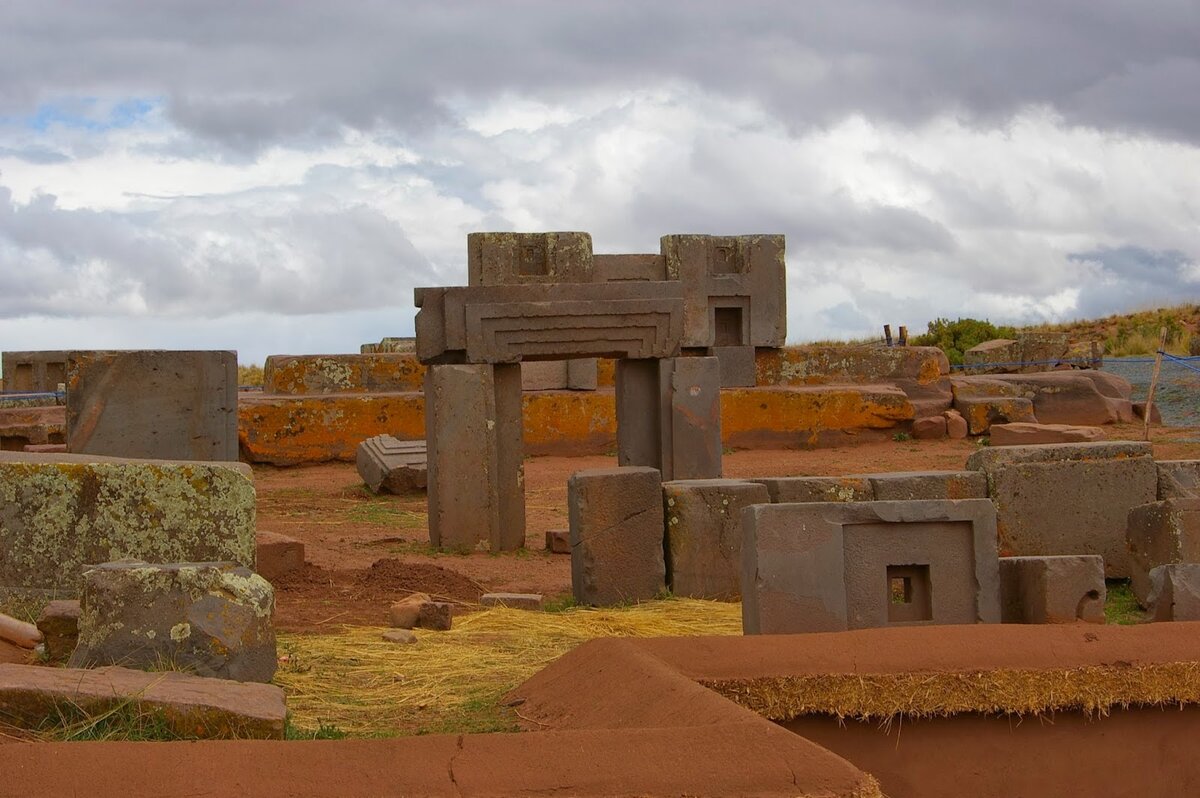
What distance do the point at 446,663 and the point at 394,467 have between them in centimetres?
927

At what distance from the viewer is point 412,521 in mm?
14531

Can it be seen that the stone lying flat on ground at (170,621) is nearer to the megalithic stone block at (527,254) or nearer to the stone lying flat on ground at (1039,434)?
the stone lying flat on ground at (1039,434)

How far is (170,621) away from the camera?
5.89 m

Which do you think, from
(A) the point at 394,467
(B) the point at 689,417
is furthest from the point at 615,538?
(A) the point at 394,467

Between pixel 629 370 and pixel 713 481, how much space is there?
128 inches

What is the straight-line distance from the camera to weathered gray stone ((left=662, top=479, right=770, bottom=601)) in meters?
9.71

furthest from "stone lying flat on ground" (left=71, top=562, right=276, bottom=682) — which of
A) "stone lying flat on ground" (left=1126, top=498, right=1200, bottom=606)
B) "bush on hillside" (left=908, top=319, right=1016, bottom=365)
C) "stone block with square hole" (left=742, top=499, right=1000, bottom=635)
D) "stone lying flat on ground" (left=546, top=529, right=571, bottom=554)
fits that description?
"bush on hillside" (left=908, top=319, right=1016, bottom=365)

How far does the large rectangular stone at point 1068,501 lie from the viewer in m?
10.2

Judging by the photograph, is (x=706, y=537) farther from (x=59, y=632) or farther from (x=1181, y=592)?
(x=59, y=632)

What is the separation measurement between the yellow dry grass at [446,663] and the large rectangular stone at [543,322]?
3.62m

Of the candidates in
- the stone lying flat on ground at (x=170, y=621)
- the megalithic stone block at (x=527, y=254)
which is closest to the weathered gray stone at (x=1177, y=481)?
the stone lying flat on ground at (x=170, y=621)

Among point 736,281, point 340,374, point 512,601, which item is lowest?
point 512,601

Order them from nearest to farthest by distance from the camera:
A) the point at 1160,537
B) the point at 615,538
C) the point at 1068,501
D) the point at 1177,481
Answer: the point at 1160,537 → the point at 615,538 → the point at 1068,501 → the point at 1177,481

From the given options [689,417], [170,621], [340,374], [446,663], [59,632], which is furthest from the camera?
[340,374]
